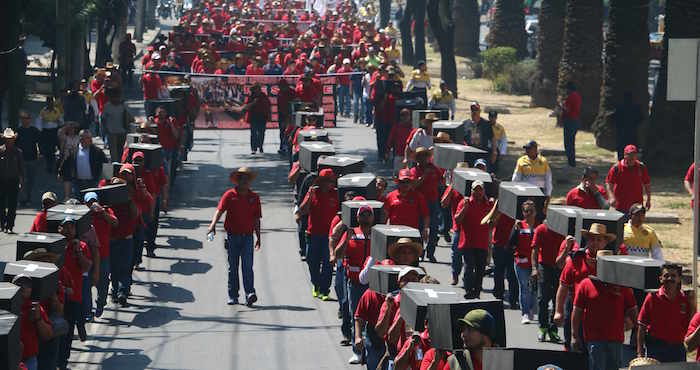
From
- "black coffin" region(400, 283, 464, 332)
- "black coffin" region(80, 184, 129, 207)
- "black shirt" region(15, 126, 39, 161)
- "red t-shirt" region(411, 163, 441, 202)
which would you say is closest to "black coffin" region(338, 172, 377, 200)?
"black coffin" region(80, 184, 129, 207)

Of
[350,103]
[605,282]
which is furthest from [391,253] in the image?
[350,103]

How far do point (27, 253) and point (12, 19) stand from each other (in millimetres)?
13232

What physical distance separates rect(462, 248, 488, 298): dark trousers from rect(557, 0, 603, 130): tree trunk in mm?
15793

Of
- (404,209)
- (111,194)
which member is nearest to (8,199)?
(111,194)

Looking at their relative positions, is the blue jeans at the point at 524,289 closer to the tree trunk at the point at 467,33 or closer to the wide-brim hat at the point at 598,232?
the wide-brim hat at the point at 598,232

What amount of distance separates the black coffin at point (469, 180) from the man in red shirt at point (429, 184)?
124 cm

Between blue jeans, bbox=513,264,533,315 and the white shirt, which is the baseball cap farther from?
the white shirt

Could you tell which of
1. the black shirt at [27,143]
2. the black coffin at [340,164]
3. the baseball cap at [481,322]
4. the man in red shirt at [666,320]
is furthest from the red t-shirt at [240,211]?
the baseball cap at [481,322]

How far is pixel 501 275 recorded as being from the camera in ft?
52.6

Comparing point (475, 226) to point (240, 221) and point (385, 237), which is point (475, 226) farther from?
point (385, 237)

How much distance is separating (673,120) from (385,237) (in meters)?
14.2

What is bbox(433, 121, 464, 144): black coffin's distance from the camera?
72.0 ft

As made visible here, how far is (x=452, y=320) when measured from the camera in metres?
8.97

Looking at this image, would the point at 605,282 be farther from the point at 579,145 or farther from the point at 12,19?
the point at 579,145
